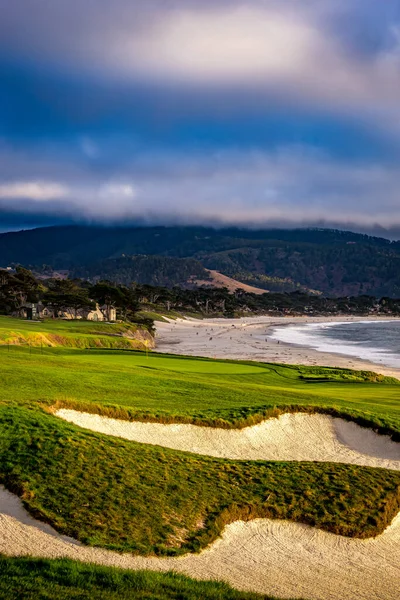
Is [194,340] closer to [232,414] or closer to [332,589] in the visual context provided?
[232,414]

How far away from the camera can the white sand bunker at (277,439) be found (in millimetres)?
17891

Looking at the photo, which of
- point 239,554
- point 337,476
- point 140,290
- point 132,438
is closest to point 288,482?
point 337,476

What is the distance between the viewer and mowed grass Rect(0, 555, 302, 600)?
330 inches

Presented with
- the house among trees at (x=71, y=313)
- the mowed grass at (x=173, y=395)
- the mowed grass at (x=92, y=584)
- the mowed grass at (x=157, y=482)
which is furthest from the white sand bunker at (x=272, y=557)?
the house among trees at (x=71, y=313)

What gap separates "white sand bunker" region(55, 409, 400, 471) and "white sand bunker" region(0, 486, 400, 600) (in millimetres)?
5594

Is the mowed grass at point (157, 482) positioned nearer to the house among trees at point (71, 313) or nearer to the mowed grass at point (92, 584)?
the mowed grass at point (92, 584)

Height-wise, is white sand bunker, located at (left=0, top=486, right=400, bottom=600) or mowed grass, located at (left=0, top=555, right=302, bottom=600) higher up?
mowed grass, located at (left=0, top=555, right=302, bottom=600)

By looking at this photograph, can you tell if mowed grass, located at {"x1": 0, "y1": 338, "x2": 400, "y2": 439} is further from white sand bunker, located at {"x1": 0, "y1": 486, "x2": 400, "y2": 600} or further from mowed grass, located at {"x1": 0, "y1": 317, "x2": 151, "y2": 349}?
mowed grass, located at {"x1": 0, "y1": 317, "x2": 151, "y2": 349}

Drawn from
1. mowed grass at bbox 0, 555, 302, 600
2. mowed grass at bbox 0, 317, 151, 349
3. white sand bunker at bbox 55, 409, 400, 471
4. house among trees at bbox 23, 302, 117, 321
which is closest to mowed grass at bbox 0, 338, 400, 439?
white sand bunker at bbox 55, 409, 400, 471

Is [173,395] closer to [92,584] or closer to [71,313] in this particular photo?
[92,584]

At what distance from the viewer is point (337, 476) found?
15.3 m

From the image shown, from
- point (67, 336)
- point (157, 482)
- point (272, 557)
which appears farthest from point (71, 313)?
point (272, 557)

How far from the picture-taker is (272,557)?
1142cm

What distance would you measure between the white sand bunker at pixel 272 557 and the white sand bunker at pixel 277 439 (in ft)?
18.4
